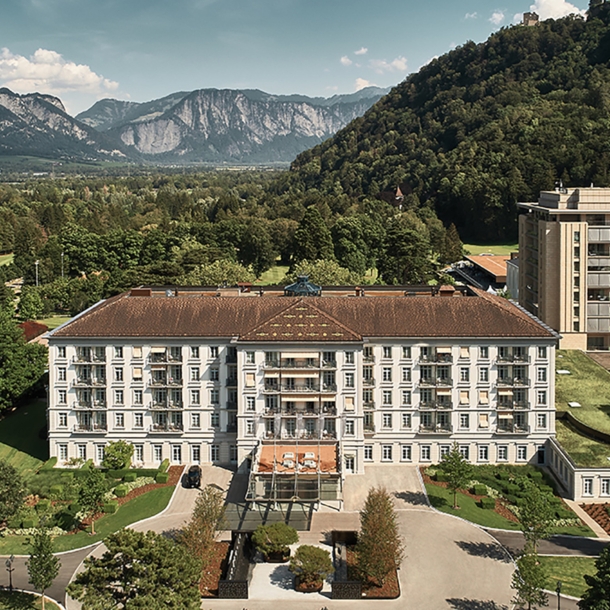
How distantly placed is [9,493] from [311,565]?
20603 millimetres

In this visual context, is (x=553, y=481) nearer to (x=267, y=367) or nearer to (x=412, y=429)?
(x=412, y=429)

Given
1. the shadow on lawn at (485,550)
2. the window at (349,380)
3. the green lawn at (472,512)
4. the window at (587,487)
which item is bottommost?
the shadow on lawn at (485,550)

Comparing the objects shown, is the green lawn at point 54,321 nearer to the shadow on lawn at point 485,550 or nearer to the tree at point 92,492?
the tree at point 92,492

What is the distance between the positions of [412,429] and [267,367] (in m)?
12.1

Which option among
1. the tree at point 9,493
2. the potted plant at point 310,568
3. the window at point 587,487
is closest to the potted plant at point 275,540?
the potted plant at point 310,568

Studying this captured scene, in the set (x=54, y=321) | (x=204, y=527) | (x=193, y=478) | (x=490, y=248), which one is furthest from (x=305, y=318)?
(x=490, y=248)

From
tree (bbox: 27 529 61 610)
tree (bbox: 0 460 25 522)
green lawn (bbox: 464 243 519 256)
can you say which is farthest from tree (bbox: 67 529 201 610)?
green lawn (bbox: 464 243 519 256)

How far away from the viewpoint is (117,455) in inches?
2292

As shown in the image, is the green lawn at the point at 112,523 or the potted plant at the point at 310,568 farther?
the green lawn at the point at 112,523

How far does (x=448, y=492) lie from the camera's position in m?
55.6

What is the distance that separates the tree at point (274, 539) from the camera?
46188 mm

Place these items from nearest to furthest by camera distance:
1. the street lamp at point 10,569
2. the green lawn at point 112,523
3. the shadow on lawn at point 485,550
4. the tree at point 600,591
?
the tree at point 600,591 < the street lamp at point 10,569 < the shadow on lawn at point 485,550 < the green lawn at point 112,523

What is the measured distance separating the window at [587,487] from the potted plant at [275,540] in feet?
67.9

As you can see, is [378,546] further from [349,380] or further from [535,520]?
[349,380]
